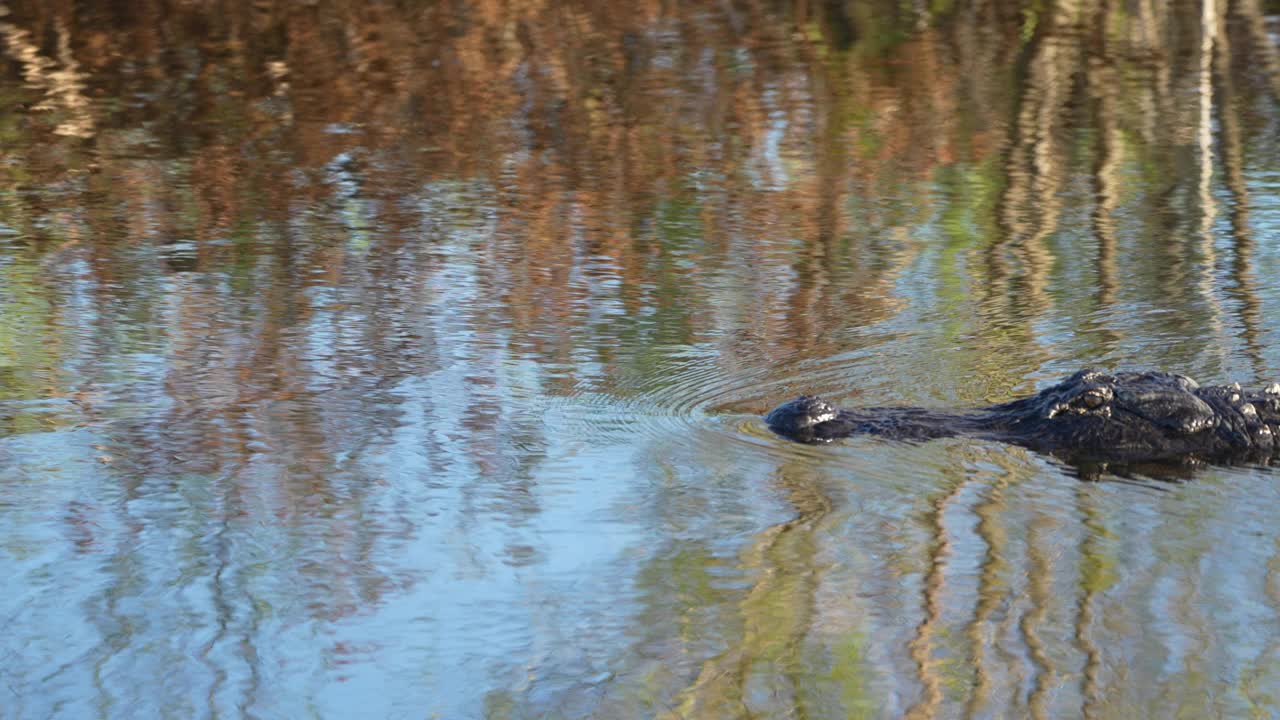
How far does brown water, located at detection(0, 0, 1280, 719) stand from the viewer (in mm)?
3574

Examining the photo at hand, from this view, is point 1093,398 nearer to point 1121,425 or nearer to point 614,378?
point 1121,425

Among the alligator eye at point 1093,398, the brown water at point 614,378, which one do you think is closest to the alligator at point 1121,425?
the alligator eye at point 1093,398

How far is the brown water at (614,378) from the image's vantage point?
3.57 metres

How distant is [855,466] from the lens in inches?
186

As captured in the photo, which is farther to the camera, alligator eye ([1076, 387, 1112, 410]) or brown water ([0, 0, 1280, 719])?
alligator eye ([1076, 387, 1112, 410])

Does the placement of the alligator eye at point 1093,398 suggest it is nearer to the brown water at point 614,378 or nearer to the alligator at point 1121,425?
the alligator at point 1121,425

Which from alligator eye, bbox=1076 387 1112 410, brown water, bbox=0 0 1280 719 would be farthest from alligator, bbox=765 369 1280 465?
brown water, bbox=0 0 1280 719

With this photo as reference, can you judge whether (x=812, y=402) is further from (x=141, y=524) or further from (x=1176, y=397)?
(x=141, y=524)

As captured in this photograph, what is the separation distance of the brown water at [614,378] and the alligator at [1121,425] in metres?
0.12

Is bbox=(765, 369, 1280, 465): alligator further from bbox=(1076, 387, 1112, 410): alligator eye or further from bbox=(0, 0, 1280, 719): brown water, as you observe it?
bbox=(0, 0, 1280, 719): brown water

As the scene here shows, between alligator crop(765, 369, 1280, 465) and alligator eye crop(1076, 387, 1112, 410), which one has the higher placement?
alligator eye crop(1076, 387, 1112, 410)

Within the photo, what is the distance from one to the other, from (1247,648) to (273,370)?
3.27m

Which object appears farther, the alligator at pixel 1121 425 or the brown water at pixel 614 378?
the alligator at pixel 1121 425

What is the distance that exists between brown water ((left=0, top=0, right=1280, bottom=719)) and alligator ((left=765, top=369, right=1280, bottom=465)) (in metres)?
0.12
